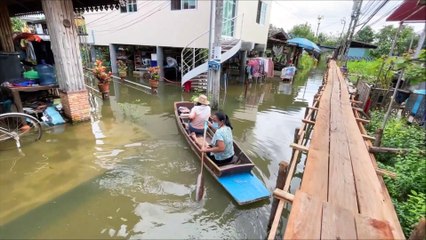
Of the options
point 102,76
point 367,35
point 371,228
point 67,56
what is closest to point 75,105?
point 67,56

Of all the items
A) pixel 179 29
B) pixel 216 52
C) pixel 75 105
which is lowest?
pixel 75 105

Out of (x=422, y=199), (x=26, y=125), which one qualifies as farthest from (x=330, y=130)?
(x=26, y=125)

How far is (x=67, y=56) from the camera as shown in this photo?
21.6ft

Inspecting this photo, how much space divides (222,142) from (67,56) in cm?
531

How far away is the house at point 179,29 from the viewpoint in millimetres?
11430

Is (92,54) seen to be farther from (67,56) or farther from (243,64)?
(67,56)

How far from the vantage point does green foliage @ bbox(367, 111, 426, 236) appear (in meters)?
3.11

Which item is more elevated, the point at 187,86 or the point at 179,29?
the point at 179,29

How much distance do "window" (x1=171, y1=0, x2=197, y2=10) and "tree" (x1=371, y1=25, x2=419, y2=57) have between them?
8448mm

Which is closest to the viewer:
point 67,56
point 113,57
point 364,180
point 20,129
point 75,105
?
point 364,180

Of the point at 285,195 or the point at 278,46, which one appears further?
the point at 278,46

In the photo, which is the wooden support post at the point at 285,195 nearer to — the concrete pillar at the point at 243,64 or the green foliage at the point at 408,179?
the green foliage at the point at 408,179

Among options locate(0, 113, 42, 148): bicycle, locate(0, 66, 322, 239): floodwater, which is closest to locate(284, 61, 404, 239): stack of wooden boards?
locate(0, 66, 322, 239): floodwater

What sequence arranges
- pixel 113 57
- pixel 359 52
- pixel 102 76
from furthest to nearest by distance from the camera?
1. pixel 359 52
2. pixel 113 57
3. pixel 102 76
